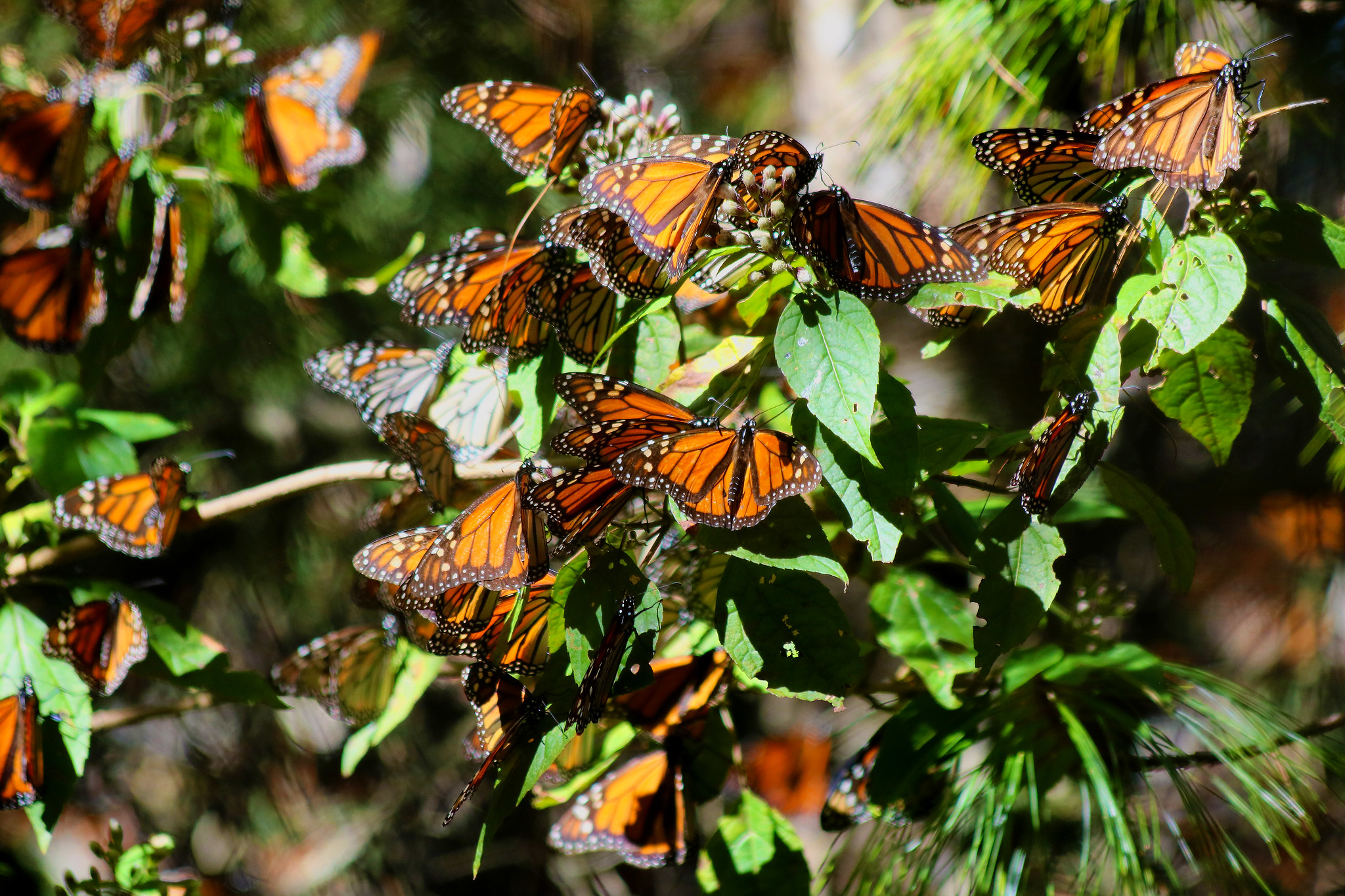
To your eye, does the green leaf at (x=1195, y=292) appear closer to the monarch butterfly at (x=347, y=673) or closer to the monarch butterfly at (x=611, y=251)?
the monarch butterfly at (x=611, y=251)

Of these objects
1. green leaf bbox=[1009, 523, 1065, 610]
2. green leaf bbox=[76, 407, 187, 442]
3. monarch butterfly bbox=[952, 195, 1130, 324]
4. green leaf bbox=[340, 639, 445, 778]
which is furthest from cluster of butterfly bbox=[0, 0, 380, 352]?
green leaf bbox=[1009, 523, 1065, 610]

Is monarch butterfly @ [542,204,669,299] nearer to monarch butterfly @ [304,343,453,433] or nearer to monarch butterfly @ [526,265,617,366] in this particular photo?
monarch butterfly @ [526,265,617,366]

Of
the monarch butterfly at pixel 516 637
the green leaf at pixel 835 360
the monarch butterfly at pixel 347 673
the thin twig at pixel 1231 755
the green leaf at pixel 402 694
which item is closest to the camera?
the green leaf at pixel 835 360

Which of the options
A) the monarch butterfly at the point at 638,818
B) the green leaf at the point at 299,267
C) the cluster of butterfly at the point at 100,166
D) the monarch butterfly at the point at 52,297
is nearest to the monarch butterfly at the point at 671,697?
the monarch butterfly at the point at 638,818

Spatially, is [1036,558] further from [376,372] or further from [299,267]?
[299,267]

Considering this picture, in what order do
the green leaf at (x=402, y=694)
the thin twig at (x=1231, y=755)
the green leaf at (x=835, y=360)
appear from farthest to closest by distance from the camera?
the green leaf at (x=402, y=694), the thin twig at (x=1231, y=755), the green leaf at (x=835, y=360)

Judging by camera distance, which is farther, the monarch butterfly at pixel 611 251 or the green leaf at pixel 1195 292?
the monarch butterfly at pixel 611 251
